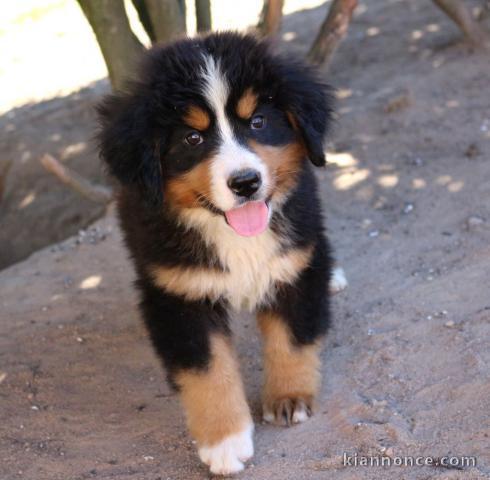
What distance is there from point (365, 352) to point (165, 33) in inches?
84.8

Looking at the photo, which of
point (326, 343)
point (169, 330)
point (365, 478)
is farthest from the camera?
point (326, 343)

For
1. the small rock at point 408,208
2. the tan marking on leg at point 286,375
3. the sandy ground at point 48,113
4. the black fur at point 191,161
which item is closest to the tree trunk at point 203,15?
the sandy ground at point 48,113

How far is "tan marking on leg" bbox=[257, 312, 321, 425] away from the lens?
3574 millimetres

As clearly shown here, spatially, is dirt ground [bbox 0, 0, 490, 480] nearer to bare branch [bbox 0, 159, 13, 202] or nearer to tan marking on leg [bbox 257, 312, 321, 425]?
tan marking on leg [bbox 257, 312, 321, 425]

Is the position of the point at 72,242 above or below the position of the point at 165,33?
below

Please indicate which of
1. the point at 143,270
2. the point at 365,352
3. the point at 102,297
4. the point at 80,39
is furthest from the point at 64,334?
the point at 80,39

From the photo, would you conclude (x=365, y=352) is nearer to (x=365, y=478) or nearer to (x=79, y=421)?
(x=365, y=478)

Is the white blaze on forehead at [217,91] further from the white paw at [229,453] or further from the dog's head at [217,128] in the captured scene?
the white paw at [229,453]

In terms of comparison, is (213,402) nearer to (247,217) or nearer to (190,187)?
(247,217)

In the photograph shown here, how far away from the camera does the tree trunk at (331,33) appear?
5.70m

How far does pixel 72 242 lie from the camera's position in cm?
586

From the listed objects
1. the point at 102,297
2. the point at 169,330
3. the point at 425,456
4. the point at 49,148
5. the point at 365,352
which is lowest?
the point at 49,148

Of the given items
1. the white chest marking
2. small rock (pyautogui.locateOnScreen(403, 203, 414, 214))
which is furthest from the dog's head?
small rock (pyautogui.locateOnScreen(403, 203, 414, 214))

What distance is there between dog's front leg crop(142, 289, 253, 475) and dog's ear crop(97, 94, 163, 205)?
1.61ft
